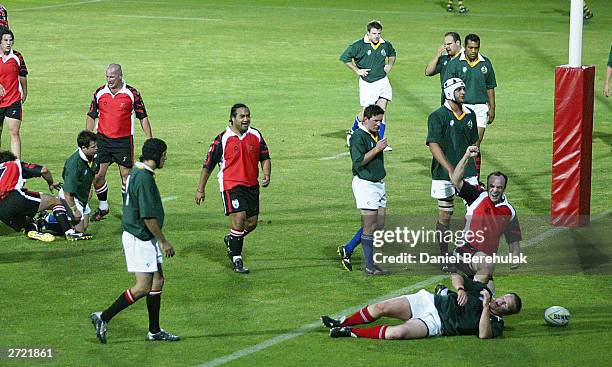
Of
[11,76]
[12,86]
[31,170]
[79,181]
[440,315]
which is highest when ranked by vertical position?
[11,76]

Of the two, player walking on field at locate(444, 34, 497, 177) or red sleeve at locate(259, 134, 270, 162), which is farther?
player walking on field at locate(444, 34, 497, 177)

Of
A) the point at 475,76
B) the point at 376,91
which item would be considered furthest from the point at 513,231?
the point at 376,91

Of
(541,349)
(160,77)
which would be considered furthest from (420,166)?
(160,77)

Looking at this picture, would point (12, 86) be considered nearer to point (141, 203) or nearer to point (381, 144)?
point (381, 144)

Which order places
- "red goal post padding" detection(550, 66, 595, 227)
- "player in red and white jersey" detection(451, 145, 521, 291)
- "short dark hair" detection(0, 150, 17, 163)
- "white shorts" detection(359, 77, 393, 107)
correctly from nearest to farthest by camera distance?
"player in red and white jersey" detection(451, 145, 521, 291) < "short dark hair" detection(0, 150, 17, 163) < "red goal post padding" detection(550, 66, 595, 227) < "white shorts" detection(359, 77, 393, 107)

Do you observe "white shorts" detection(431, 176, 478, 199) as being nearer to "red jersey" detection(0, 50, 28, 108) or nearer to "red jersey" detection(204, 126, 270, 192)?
"red jersey" detection(204, 126, 270, 192)

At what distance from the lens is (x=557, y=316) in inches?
484

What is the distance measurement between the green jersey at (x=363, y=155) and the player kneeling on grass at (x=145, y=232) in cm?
294

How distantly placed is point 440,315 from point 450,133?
2917 millimetres

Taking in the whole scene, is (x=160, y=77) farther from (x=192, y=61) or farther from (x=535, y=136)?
(x=535, y=136)

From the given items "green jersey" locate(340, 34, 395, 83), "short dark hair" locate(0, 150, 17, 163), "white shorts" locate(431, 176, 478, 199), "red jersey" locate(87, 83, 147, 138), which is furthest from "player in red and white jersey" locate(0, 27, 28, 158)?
"white shorts" locate(431, 176, 478, 199)

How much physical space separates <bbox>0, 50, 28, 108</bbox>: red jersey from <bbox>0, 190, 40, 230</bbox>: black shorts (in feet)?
13.4

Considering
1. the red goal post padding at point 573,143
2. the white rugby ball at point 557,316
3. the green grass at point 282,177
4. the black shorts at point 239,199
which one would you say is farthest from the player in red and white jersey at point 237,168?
the red goal post padding at point 573,143

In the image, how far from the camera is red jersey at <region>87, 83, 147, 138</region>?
1698 cm
